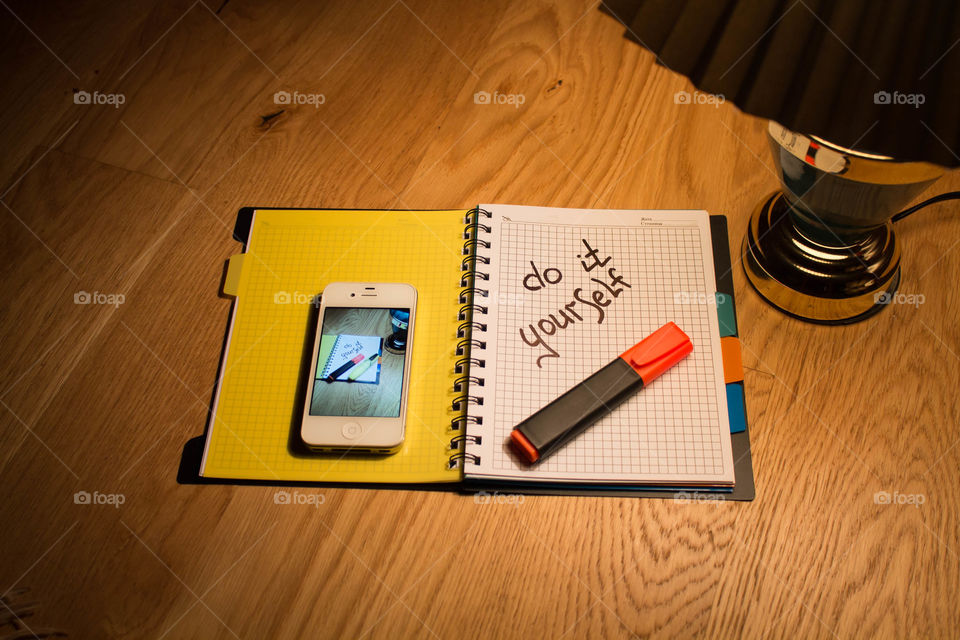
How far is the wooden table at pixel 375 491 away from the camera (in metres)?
0.55

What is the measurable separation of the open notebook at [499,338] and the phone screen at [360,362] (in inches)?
0.7

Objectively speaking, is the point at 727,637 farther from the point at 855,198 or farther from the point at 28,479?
the point at 28,479

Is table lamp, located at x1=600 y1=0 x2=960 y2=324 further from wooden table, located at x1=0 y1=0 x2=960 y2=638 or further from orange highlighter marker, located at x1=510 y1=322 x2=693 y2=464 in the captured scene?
orange highlighter marker, located at x1=510 y1=322 x2=693 y2=464

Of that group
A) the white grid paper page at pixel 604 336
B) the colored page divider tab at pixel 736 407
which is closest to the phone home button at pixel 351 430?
the white grid paper page at pixel 604 336

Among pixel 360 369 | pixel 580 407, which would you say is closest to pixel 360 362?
pixel 360 369

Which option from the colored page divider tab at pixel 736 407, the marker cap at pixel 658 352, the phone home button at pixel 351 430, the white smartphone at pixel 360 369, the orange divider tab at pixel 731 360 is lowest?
the colored page divider tab at pixel 736 407

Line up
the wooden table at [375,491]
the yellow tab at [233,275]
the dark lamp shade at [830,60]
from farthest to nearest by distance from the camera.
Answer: the yellow tab at [233,275] < the wooden table at [375,491] < the dark lamp shade at [830,60]

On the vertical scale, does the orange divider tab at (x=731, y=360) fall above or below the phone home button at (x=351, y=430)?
below

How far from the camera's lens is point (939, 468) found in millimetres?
580

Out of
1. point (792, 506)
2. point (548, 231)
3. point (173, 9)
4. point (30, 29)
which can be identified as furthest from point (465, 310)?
point (30, 29)

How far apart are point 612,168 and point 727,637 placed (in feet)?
1.71

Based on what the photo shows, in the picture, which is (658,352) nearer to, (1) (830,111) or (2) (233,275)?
(1) (830,111)

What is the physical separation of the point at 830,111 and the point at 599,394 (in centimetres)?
32

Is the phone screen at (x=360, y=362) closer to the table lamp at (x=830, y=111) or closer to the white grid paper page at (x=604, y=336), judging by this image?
the white grid paper page at (x=604, y=336)
